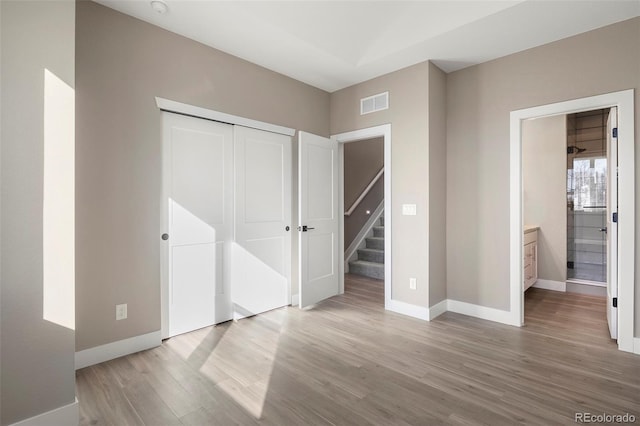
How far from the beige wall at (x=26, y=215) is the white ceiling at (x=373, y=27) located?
104 centimetres

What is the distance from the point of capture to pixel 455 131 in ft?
12.2

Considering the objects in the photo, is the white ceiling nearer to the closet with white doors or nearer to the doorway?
the closet with white doors

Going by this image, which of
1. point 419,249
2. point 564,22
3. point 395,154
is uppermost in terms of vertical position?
point 564,22

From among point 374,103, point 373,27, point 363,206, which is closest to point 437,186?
point 374,103

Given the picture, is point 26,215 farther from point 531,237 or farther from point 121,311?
point 531,237

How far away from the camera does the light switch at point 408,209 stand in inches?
141

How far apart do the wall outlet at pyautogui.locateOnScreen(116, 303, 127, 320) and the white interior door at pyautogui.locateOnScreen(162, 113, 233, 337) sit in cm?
33

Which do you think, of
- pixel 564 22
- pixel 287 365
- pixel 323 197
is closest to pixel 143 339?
pixel 287 365

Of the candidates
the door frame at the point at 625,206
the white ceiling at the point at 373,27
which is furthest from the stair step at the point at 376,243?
the door frame at the point at 625,206

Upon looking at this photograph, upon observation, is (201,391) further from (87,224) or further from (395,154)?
(395,154)

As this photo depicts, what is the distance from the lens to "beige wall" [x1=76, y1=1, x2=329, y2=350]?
244cm

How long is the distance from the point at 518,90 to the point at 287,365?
11.3 ft

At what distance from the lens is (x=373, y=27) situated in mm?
3246

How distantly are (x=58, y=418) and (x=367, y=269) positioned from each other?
4.38 meters
